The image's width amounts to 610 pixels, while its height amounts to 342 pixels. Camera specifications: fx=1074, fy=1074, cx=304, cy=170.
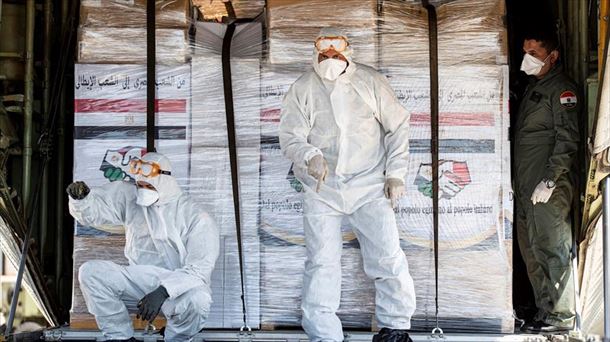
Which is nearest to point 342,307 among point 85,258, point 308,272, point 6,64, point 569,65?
point 308,272

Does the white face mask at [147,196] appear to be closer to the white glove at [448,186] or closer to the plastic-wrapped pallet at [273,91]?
the plastic-wrapped pallet at [273,91]

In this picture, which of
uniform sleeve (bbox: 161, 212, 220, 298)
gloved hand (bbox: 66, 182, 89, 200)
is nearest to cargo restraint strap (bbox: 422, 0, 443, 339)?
uniform sleeve (bbox: 161, 212, 220, 298)

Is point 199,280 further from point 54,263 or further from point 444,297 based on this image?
point 54,263

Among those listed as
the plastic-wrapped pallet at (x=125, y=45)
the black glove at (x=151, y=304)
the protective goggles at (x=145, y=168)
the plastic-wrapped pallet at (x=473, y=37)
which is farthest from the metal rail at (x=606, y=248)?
Result: the plastic-wrapped pallet at (x=125, y=45)

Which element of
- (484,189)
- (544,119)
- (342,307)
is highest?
(544,119)

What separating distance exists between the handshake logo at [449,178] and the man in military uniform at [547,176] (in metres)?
0.43

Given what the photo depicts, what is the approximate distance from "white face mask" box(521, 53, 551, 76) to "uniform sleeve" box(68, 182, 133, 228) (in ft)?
7.88

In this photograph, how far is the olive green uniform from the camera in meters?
6.09

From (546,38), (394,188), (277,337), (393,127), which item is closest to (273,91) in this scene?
(393,127)

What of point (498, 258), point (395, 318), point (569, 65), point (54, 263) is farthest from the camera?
point (54, 263)

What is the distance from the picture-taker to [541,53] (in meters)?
6.28

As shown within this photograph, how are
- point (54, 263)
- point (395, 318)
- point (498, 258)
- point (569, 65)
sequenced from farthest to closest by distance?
1. point (54, 263)
2. point (569, 65)
3. point (498, 258)
4. point (395, 318)

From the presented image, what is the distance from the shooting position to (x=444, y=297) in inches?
234

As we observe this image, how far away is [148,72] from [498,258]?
2206 millimetres
